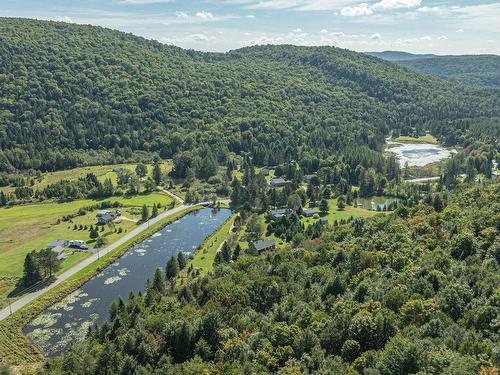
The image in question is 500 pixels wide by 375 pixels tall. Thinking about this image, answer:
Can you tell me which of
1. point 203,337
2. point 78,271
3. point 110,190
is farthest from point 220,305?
point 110,190

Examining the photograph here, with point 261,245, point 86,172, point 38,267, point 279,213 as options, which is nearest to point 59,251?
point 38,267

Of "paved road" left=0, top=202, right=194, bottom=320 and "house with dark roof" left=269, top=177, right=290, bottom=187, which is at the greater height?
"house with dark roof" left=269, top=177, right=290, bottom=187

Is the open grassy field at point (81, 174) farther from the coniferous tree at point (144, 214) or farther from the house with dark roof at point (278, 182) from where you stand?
the house with dark roof at point (278, 182)

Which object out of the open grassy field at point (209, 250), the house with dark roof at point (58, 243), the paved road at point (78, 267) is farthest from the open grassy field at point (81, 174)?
the open grassy field at point (209, 250)

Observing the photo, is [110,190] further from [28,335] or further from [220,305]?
[220,305]

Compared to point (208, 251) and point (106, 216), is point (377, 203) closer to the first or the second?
point (208, 251)

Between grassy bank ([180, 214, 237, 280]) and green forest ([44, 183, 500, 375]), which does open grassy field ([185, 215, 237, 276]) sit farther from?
green forest ([44, 183, 500, 375])

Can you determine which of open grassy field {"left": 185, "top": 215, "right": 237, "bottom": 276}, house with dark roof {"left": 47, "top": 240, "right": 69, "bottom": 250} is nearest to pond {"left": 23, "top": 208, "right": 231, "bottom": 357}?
open grassy field {"left": 185, "top": 215, "right": 237, "bottom": 276}
